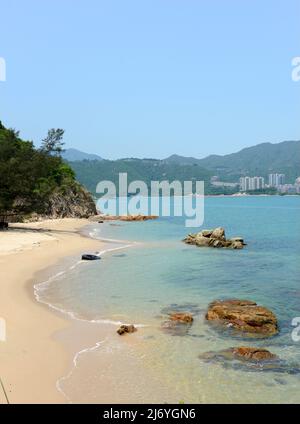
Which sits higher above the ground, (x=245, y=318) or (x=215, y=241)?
(x=215, y=241)

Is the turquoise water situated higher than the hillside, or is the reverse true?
the hillside

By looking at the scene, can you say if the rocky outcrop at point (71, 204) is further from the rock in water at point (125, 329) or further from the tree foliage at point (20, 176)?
the rock in water at point (125, 329)

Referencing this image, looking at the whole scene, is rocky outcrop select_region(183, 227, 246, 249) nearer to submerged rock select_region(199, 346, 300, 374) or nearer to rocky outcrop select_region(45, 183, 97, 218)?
submerged rock select_region(199, 346, 300, 374)

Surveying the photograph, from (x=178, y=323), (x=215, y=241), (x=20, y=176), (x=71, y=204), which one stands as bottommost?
(x=178, y=323)

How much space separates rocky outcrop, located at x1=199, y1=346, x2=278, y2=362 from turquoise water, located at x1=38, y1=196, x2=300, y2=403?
1.38ft

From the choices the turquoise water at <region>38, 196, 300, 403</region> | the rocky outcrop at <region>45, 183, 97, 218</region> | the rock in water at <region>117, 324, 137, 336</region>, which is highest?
the rocky outcrop at <region>45, 183, 97, 218</region>

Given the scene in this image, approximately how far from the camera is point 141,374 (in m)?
13.0

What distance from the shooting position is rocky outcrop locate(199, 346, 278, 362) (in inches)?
566

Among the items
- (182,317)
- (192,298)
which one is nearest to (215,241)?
(192,298)

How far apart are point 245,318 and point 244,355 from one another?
11.6 ft

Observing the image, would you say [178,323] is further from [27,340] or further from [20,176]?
[20,176]

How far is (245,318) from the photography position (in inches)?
709

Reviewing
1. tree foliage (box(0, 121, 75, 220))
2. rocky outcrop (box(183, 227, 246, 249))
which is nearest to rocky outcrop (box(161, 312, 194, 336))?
rocky outcrop (box(183, 227, 246, 249))

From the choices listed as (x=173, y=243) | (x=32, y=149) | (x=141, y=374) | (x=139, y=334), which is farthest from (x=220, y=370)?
(x=32, y=149)
